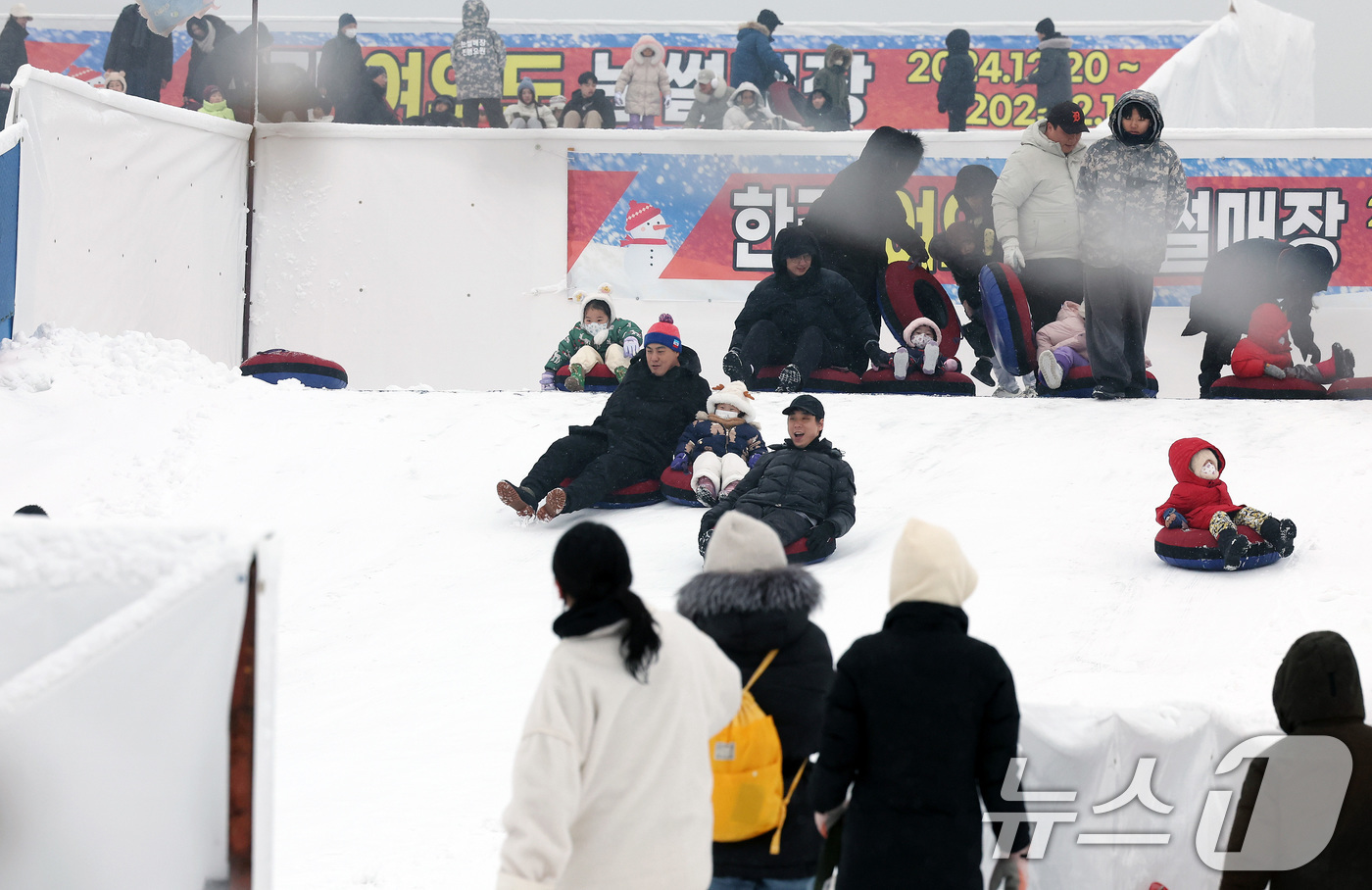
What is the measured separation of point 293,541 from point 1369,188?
8.42 meters

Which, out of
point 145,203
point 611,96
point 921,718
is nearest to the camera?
point 921,718

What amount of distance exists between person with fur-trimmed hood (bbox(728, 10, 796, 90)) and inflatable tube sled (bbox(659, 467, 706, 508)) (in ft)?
20.6

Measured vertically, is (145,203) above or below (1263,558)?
above

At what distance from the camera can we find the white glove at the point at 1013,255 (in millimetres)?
8242

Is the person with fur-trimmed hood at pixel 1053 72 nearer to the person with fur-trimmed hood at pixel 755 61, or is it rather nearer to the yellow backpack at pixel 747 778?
the person with fur-trimmed hood at pixel 755 61

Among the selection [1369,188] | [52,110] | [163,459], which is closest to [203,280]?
[52,110]

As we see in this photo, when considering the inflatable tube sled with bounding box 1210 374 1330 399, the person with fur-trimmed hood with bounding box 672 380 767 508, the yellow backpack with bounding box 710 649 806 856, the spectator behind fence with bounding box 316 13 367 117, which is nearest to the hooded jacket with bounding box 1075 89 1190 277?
the inflatable tube sled with bounding box 1210 374 1330 399

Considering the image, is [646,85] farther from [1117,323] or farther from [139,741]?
[139,741]

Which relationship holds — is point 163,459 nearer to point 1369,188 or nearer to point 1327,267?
point 1327,267

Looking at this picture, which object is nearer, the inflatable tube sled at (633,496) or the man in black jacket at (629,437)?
the man in black jacket at (629,437)

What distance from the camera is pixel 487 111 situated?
1166cm

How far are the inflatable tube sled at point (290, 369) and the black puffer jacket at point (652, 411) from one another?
2.73 metres

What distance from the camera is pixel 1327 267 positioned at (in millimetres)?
8375

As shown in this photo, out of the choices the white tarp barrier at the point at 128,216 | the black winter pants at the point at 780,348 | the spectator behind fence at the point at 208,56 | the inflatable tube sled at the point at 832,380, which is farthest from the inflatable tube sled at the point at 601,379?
the spectator behind fence at the point at 208,56
